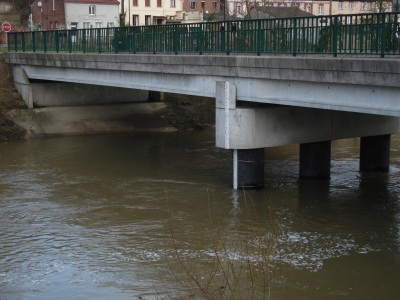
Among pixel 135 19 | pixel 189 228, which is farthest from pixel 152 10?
pixel 189 228

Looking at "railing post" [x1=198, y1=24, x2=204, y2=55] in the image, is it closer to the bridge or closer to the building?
the bridge

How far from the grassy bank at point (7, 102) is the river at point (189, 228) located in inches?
176

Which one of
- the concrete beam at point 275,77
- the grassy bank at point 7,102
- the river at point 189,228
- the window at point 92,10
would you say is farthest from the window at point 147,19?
the river at point 189,228

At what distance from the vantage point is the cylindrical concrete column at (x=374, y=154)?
2017 centimetres

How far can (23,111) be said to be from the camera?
29.9 m

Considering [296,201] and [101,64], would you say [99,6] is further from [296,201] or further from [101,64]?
[296,201]

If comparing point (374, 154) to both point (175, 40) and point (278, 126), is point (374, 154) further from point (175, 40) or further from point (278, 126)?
point (175, 40)

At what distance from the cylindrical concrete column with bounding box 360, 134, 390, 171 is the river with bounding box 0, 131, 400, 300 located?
14.7 inches

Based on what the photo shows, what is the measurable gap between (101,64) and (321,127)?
8.77 m

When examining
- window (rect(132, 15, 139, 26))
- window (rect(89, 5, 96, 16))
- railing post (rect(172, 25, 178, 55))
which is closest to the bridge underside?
railing post (rect(172, 25, 178, 55))

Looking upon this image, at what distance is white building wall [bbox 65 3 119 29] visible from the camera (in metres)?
64.0

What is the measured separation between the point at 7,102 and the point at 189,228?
1755 centimetres

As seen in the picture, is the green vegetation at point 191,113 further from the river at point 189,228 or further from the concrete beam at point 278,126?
the concrete beam at point 278,126

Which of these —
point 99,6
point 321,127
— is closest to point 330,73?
point 321,127
